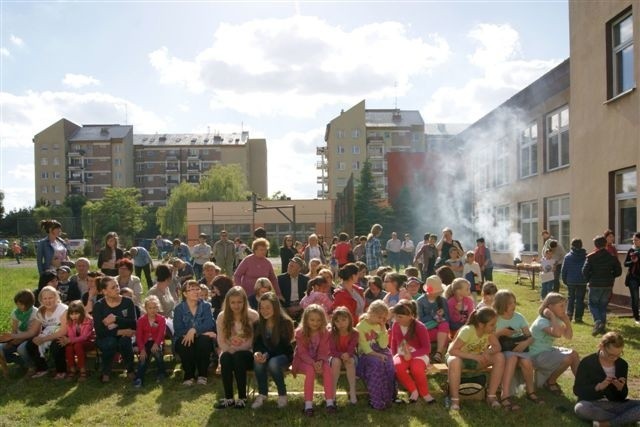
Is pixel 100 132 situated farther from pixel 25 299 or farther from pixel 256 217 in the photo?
pixel 25 299

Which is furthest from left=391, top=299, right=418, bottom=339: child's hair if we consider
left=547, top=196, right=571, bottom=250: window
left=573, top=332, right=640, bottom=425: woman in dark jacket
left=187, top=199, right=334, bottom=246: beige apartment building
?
left=187, top=199, right=334, bottom=246: beige apartment building

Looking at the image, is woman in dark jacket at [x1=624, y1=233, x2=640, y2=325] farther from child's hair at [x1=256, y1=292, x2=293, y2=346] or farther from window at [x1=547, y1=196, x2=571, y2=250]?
window at [x1=547, y1=196, x2=571, y2=250]

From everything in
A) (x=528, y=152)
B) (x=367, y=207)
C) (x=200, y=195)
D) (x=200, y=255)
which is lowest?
(x=200, y=255)

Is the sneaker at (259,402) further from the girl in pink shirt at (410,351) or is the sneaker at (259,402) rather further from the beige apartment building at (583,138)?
the beige apartment building at (583,138)

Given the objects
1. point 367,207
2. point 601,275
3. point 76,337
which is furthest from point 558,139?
point 367,207

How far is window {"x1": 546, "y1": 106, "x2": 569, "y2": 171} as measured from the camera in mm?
19406

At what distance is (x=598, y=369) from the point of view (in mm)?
5727

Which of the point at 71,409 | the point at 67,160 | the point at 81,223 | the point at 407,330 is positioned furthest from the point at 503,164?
the point at 67,160

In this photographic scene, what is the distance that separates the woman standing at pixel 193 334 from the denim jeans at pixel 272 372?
1.12 meters

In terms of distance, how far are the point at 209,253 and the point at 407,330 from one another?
34.0 ft

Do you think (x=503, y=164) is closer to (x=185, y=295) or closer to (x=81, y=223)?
(x=185, y=295)

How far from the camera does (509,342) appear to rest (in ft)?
21.9

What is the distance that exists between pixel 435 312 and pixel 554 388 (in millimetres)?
1711

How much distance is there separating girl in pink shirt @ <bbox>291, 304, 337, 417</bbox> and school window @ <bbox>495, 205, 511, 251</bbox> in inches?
794
